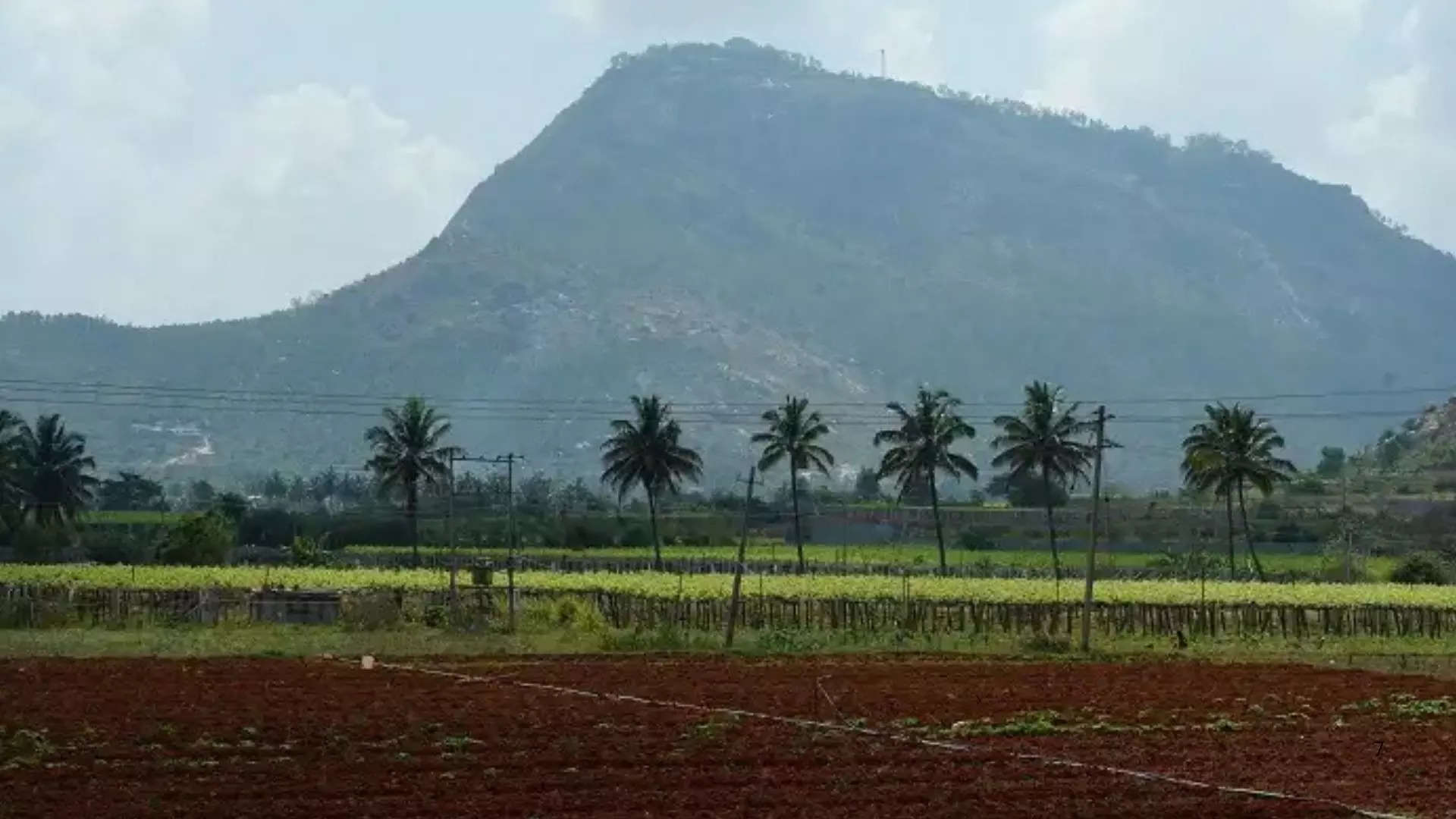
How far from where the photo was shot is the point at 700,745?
26.7 m

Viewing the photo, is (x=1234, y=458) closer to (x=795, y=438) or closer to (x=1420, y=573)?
(x=1420, y=573)

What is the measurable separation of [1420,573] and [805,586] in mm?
35019

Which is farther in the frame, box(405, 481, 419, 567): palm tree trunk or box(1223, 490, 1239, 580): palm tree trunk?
box(405, 481, 419, 567): palm tree trunk

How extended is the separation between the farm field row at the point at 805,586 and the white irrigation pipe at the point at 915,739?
23951 mm

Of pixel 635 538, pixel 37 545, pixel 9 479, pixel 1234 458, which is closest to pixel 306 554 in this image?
pixel 37 545

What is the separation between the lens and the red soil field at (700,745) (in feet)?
71.8

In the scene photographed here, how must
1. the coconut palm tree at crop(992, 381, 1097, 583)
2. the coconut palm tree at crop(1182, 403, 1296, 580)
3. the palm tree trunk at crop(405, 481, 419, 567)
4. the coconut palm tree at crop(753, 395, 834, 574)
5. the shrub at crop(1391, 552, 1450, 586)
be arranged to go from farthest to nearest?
the coconut palm tree at crop(753, 395, 834, 574)
the palm tree trunk at crop(405, 481, 419, 567)
the coconut palm tree at crop(992, 381, 1097, 583)
the coconut palm tree at crop(1182, 403, 1296, 580)
the shrub at crop(1391, 552, 1450, 586)

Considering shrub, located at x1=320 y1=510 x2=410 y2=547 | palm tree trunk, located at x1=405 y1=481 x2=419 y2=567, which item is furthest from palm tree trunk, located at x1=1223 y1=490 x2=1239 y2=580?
shrub, located at x1=320 y1=510 x2=410 y2=547

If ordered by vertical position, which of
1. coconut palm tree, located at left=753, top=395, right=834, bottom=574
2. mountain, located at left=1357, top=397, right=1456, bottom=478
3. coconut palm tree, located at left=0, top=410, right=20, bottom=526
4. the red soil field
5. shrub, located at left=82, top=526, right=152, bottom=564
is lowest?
the red soil field

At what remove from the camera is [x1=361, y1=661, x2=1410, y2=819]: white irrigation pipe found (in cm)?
2228

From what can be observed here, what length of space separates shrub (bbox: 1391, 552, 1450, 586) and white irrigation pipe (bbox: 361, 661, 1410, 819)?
187 feet

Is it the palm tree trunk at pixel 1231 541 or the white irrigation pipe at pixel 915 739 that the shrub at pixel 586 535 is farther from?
the white irrigation pipe at pixel 915 739

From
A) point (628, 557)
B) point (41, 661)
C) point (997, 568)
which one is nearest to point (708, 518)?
point (628, 557)

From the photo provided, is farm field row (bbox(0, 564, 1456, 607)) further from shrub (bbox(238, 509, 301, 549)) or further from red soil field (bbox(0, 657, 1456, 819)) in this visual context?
shrub (bbox(238, 509, 301, 549))
